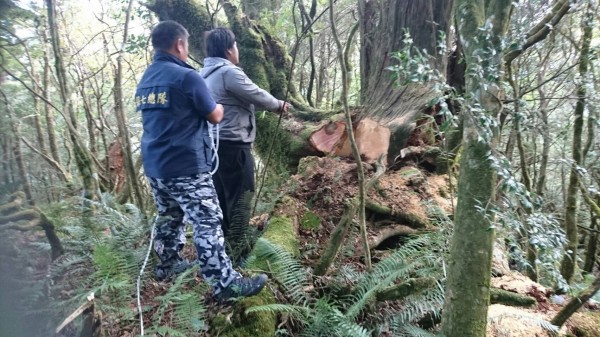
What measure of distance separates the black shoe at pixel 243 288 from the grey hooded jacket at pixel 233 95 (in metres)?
1.49

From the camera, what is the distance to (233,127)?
4164 mm

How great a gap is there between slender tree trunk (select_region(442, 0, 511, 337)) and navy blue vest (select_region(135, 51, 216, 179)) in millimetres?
1864

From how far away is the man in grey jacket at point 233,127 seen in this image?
4070 millimetres

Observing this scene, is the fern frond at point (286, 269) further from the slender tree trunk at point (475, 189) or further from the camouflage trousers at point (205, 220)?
the slender tree trunk at point (475, 189)

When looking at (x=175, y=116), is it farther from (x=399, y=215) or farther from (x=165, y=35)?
(x=399, y=215)

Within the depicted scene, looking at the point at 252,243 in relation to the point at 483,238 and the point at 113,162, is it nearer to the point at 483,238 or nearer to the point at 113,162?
the point at 483,238

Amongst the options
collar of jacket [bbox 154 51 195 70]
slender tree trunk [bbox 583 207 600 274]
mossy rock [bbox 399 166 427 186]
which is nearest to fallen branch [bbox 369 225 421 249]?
mossy rock [bbox 399 166 427 186]

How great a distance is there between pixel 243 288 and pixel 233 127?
165 cm

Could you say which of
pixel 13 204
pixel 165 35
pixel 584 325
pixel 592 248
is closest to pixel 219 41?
pixel 165 35

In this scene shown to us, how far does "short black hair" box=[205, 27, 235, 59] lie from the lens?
13.4ft

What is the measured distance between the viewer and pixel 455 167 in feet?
18.6

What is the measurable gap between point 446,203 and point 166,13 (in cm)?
533

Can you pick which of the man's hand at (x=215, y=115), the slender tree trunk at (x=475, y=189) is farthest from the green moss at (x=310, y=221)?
the slender tree trunk at (x=475, y=189)

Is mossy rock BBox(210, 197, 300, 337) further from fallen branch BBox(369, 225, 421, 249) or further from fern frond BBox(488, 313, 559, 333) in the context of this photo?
fern frond BBox(488, 313, 559, 333)
